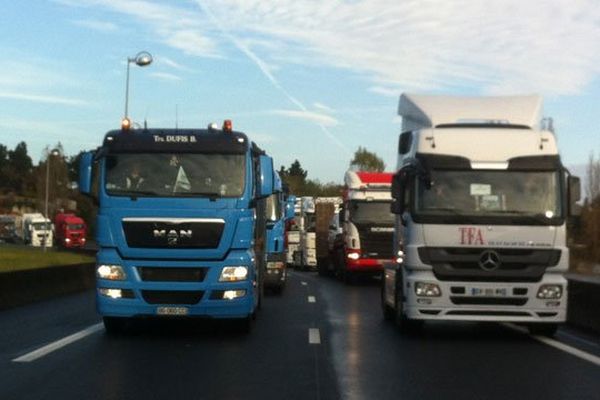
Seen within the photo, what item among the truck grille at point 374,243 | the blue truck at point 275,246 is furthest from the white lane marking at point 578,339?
the truck grille at point 374,243

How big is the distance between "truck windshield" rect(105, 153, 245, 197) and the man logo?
1.84ft

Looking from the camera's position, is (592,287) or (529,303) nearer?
(529,303)

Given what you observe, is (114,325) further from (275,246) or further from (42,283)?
(275,246)

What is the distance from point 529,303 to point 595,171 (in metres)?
83.5

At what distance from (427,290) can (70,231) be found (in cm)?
7454

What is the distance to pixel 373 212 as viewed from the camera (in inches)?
1265

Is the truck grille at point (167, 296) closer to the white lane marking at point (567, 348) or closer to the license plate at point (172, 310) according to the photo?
the license plate at point (172, 310)

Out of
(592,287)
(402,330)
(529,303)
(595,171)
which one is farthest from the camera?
(595,171)

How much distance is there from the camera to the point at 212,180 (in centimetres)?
1529

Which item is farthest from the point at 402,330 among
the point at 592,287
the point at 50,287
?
the point at 50,287

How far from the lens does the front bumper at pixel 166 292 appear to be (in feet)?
48.9

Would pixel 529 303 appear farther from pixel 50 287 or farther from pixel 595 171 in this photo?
pixel 595 171

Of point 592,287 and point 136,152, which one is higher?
point 136,152

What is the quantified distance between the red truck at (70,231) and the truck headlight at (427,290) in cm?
7352
